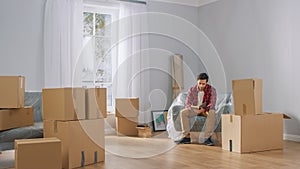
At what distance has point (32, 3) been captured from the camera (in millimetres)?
5281

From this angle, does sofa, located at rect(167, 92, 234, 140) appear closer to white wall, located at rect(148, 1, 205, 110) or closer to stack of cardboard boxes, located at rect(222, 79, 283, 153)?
stack of cardboard boxes, located at rect(222, 79, 283, 153)

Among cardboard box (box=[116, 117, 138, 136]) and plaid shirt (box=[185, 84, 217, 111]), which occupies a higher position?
plaid shirt (box=[185, 84, 217, 111])

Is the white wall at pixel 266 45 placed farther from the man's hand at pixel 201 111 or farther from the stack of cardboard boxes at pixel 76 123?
the stack of cardboard boxes at pixel 76 123

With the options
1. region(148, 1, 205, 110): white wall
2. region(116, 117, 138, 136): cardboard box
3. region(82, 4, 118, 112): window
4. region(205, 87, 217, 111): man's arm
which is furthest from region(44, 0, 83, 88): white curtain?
region(205, 87, 217, 111): man's arm

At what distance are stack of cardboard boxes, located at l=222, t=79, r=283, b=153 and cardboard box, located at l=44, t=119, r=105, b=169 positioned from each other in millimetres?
1518

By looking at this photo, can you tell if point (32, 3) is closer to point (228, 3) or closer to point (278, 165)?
point (228, 3)

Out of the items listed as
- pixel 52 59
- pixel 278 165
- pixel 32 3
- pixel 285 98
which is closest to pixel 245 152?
pixel 278 165

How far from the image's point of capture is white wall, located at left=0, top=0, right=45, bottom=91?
5.04 metres

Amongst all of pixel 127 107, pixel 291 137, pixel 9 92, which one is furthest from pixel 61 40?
pixel 291 137

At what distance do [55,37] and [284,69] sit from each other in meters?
3.21

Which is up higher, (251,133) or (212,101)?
(212,101)

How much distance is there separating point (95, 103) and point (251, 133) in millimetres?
1765

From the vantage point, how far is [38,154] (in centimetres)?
297

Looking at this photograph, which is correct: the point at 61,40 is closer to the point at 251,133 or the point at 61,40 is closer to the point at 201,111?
the point at 201,111
